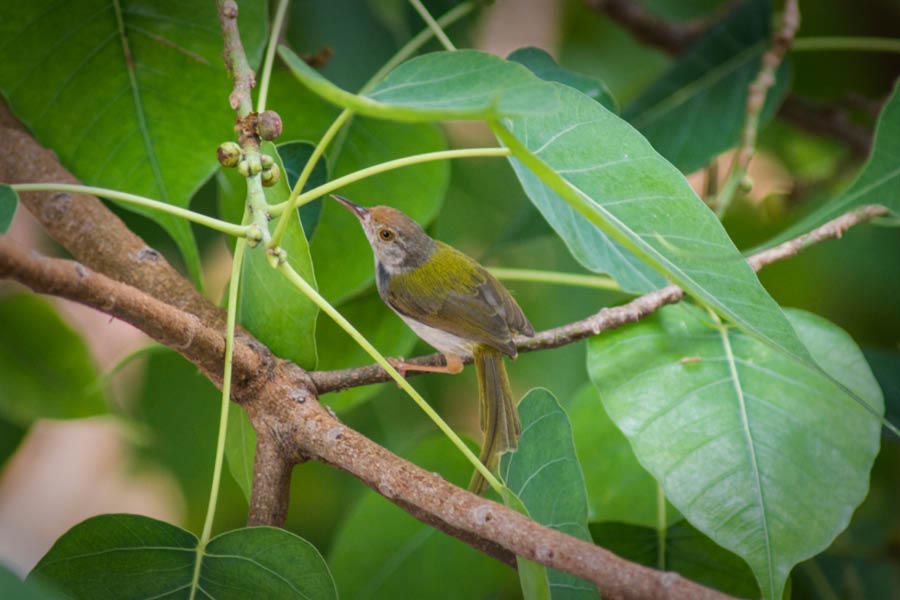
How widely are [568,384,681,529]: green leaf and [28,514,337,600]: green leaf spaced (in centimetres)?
52

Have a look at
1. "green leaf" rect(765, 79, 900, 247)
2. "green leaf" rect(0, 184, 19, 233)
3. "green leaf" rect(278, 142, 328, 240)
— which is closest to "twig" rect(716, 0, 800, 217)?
"green leaf" rect(765, 79, 900, 247)

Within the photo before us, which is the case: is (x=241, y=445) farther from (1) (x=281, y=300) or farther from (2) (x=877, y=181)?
(2) (x=877, y=181)

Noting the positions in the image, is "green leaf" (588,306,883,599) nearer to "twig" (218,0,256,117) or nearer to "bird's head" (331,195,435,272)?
"bird's head" (331,195,435,272)

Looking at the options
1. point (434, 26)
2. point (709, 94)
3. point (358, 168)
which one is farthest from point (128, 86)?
point (709, 94)

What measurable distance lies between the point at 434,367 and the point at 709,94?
98 cm

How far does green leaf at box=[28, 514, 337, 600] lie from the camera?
89 centimetres

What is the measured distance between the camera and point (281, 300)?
103 cm

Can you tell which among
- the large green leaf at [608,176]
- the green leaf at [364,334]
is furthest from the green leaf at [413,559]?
the large green leaf at [608,176]

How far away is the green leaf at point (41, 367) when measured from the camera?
1524 mm

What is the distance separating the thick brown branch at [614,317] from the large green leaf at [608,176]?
9cm

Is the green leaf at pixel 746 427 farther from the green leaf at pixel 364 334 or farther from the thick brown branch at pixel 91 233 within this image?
the thick brown branch at pixel 91 233

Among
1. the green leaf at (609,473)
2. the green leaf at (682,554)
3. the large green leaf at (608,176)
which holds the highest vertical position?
the large green leaf at (608,176)

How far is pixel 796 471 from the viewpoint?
1026mm

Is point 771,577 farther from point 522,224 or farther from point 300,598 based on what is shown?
point 522,224
